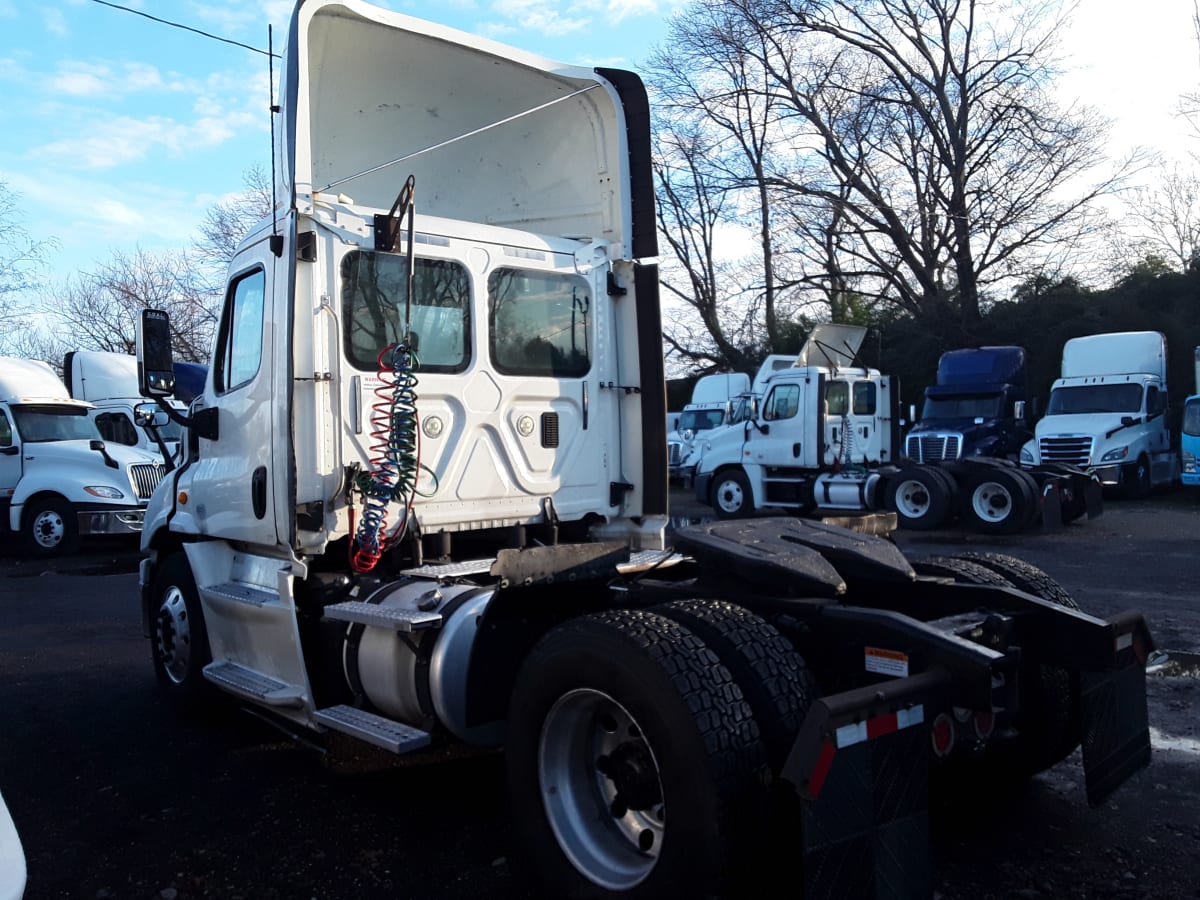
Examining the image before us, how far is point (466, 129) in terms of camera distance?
596cm

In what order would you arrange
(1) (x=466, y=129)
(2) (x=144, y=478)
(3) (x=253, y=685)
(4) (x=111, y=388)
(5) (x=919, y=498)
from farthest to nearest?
(4) (x=111, y=388)
(5) (x=919, y=498)
(2) (x=144, y=478)
(1) (x=466, y=129)
(3) (x=253, y=685)

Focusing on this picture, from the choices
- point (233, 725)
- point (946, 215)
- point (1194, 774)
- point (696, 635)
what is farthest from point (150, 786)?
point (946, 215)

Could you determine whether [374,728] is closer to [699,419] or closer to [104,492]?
[104,492]

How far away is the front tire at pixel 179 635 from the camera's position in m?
5.68

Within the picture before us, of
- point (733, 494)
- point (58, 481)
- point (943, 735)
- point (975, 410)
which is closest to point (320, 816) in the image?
point (943, 735)

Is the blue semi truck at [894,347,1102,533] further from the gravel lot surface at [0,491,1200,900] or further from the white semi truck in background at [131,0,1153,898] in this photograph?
the white semi truck in background at [131,0,1153,898]

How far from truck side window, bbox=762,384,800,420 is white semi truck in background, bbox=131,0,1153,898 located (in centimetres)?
1193

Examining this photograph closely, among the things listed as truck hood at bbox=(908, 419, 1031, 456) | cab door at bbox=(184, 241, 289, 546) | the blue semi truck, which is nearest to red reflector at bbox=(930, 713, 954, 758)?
cab door at bbox=(184, 241, 289, 546)

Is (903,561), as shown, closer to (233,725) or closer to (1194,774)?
(1194,774)

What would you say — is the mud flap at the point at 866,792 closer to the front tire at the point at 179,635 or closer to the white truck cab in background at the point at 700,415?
the front tire at the point at 179,635

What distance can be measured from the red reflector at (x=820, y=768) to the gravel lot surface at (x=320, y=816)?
3.84 feet

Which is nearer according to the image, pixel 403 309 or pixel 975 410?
pixel 403 309

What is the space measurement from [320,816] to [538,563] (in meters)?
1.69

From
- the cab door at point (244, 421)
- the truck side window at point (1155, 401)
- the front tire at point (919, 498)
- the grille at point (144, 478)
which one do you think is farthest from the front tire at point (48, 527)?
the truck side window at point (1155, 401)
